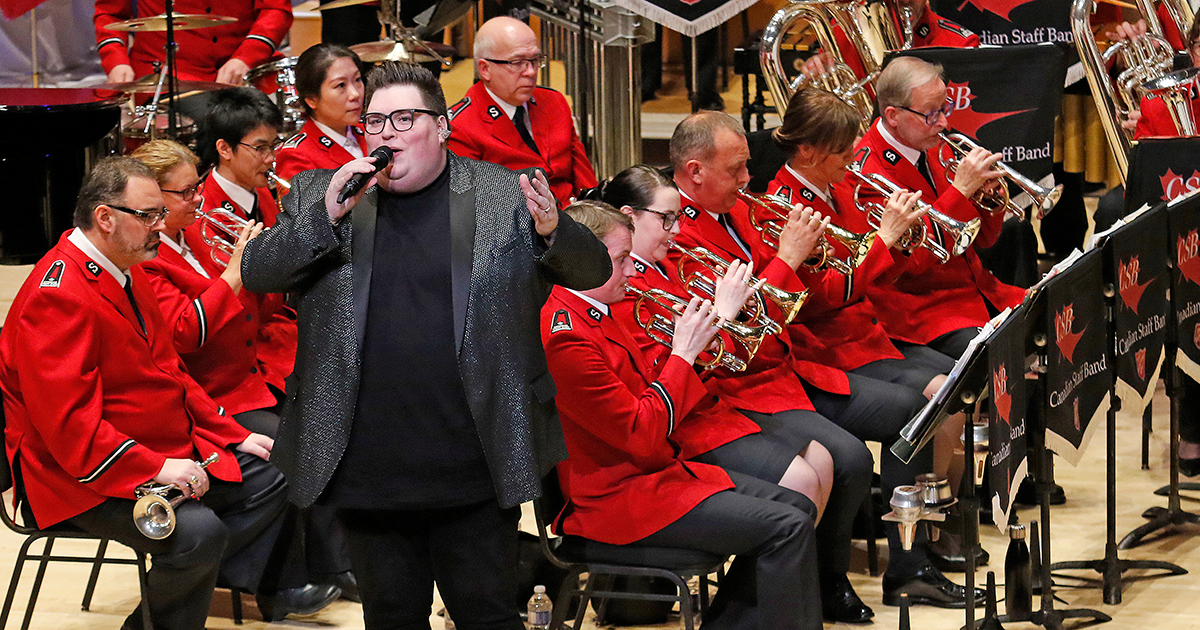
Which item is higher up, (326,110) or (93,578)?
(326,110)

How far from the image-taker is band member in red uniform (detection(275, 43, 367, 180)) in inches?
187

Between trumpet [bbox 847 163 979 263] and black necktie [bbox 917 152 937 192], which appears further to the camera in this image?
black necktie [bbox 917 152 937 192]

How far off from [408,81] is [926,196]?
256cm

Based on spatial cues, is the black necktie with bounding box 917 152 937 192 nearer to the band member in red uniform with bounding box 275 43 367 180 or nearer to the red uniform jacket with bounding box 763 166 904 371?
the red uniform jacket with bounding box 763 166 904 371

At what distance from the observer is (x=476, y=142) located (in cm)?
477

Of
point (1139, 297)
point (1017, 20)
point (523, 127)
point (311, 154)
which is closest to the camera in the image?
point (1139, 297)

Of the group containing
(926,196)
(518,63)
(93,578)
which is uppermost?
(518,63)

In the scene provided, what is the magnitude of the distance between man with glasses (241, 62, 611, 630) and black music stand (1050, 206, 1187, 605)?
1765 mm

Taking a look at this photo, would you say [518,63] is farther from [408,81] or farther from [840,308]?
[408,81]

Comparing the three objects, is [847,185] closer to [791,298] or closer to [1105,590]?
[791,298]

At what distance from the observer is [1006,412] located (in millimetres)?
3379

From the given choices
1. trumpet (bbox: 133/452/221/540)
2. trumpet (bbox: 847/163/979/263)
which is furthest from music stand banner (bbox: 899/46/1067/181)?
trumpet (bbox: 133/452/221/540)

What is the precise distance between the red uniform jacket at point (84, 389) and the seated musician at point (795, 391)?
4.73 ft

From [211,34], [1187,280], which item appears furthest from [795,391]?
[211,34]
